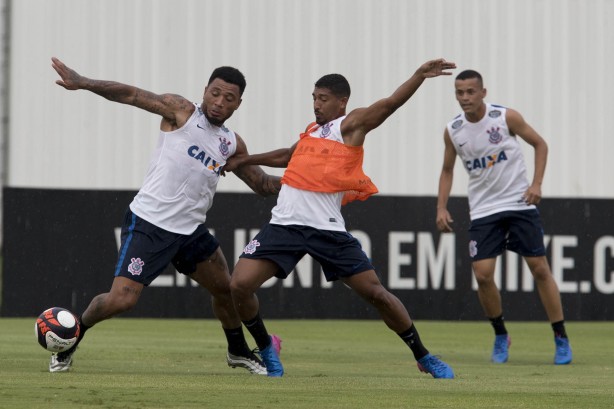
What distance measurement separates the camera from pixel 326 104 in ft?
29.7

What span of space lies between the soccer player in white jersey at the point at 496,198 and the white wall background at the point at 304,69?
5.79m

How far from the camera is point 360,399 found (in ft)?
23.7

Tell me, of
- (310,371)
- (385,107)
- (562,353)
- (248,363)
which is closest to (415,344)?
(310,371)

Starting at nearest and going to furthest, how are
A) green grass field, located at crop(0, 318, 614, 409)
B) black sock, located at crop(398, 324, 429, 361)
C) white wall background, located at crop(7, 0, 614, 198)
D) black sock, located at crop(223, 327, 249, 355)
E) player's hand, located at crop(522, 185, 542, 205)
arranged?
green grass field, located at crop(0, 318, 614, 409) < black sock, located at crop(398, 324, 429, 361) < black sock, located at crop(223, 327, 249, 355) < player's hand, located at crop(522, 185, 542, 205) < white wall background, located at crop(7, 0, 614, 198)

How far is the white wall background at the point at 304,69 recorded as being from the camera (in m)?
16.6

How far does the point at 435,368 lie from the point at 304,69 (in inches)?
343

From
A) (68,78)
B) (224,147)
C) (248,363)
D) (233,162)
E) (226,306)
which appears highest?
(68,78)

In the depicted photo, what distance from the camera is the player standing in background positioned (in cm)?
887

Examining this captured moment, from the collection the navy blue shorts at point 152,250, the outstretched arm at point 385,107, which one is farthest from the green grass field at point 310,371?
the outstretched arm at point 385,107

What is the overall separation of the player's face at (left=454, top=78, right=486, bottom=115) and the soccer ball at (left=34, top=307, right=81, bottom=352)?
3806mm

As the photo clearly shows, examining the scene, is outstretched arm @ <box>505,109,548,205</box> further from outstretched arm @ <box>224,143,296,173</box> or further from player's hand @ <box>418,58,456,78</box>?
player's hand @ <box>418,58,456,78</box>

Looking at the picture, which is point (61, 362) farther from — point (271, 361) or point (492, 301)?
point (492, 301)

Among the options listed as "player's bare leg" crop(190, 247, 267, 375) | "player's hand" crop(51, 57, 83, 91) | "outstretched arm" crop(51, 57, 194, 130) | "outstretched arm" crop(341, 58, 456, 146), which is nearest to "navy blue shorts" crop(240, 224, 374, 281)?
"player's bare leg" crop(190, 247, 267, 375)

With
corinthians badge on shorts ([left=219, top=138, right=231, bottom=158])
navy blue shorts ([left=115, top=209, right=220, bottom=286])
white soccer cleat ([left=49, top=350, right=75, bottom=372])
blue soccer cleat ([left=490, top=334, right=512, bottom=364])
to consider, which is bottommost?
blue soccer cleat ([left=490, top=334, right=512, bottom=364])
